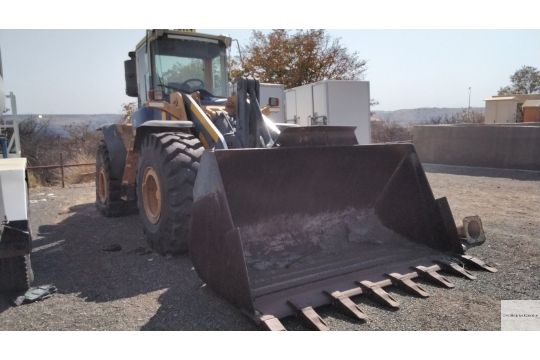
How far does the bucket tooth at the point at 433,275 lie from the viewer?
3.69m

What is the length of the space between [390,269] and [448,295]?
53 cm

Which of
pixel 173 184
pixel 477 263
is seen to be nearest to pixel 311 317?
pixel 477 263

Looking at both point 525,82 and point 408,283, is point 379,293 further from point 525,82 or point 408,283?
point 525,82

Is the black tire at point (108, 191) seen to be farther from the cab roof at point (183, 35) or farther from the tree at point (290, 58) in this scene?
the tree at point (290, 58)

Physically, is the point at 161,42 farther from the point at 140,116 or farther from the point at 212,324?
the point at 212,324

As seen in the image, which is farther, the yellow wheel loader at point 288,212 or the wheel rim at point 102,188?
the wheel rim at point 102,188

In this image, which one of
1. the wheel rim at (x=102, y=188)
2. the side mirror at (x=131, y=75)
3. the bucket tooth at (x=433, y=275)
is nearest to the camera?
the bucket tooth at (x=433, y=275)

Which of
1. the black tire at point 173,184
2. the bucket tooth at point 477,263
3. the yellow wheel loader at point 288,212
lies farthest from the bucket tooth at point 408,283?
the black tire at point 173,184

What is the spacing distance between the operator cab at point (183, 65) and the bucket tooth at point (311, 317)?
3.43 meters

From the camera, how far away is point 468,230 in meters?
5.08

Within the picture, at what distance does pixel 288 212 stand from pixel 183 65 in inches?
113

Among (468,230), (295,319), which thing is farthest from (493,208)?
(295,319)

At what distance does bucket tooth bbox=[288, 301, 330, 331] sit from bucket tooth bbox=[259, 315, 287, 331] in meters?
0.20

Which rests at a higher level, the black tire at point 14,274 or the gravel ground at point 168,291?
the black tire at point 14,274
